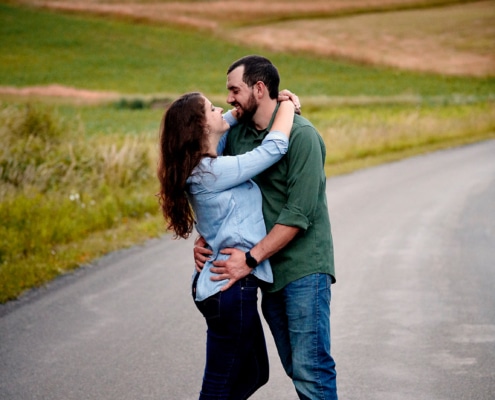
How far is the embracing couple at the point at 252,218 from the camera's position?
12.7 feet

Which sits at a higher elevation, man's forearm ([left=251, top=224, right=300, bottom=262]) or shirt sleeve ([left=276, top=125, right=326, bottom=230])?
shirt sleeve ([left=276, top=125, right=326, bottom=230])

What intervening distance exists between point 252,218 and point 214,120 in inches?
18.9

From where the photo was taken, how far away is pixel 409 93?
4916 cm

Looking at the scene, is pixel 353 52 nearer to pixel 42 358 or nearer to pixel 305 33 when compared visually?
pixel 305 33

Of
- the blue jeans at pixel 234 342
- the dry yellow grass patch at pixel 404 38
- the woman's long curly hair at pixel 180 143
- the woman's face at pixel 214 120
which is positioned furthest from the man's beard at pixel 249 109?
the dry yellow grass patch at pixel 404 38

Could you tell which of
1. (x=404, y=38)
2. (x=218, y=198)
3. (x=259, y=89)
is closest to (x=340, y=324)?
(x=218, y=198)

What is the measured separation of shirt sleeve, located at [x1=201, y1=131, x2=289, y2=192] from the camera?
3.88m

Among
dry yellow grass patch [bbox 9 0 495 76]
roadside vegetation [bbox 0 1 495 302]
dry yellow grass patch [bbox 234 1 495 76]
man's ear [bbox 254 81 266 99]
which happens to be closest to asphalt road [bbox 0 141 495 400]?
roadside vegetation [bbox 0 1 495 302]

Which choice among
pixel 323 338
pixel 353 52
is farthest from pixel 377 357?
pixel 353 52

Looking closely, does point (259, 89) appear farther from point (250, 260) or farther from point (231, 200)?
point (250, 260)

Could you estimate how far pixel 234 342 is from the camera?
3.99 metres

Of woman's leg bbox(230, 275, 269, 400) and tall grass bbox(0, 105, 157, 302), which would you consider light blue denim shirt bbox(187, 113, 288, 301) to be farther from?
tall grass bbox(0, 105, 157, 302)

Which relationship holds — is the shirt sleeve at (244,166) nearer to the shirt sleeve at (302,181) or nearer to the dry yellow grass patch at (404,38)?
the shirt sleeve at (302,181)

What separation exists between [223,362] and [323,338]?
48 centimetres
